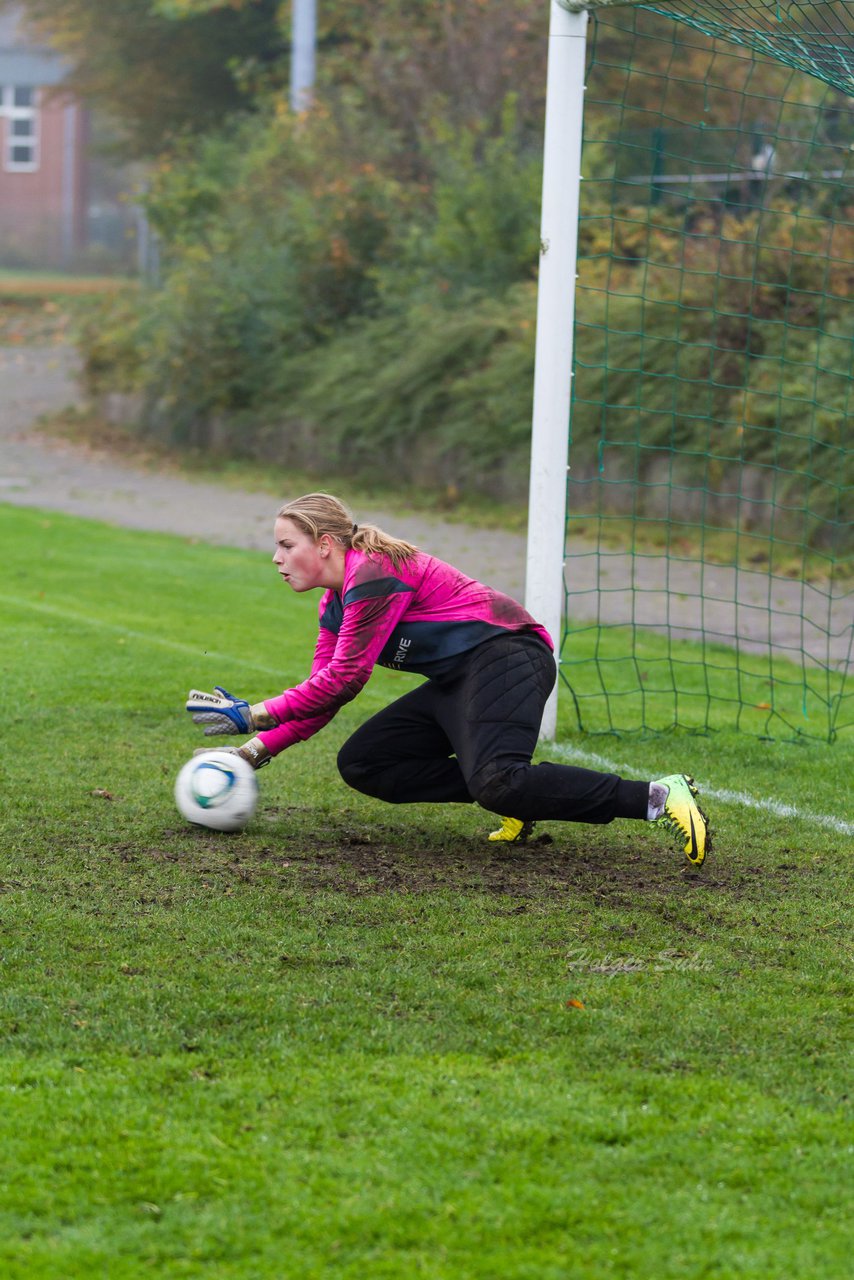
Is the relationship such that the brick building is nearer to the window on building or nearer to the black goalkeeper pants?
the window on building

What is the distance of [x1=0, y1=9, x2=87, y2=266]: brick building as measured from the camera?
4834 cm

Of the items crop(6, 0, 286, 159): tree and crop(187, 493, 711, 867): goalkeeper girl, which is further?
crop(6, 0, 286, 159): tree

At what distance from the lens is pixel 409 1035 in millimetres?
3523

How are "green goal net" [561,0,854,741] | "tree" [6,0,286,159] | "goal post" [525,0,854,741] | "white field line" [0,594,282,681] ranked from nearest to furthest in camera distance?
"goal post" [525,0,854,741] < "green goal net" [561,0,854,741] < "white field line" [0,594,282,681] < "tree" [6,0,286,159]

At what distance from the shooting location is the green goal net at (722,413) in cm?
762

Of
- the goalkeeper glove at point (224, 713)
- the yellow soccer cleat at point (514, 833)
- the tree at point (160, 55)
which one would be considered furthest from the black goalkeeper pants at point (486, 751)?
the tree at point (160, 55)

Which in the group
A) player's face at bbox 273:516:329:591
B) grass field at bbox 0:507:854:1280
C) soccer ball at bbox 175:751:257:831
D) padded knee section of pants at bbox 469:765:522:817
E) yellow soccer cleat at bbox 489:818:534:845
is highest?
player's face at bbox 273:516:329:591

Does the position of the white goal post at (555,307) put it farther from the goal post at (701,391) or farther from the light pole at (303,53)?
the light pole at (303,53)

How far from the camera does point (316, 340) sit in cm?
1847

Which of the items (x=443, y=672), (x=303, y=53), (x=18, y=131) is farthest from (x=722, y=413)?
(x=18, y=131)

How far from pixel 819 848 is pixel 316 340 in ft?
46.7

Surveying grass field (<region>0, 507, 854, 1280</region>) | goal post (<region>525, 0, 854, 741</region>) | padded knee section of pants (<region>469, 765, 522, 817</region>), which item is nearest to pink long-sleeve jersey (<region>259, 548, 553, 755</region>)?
padded knee section of pants (<region>469, 765, 522, 817</region>)

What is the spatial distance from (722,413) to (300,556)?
9388 mm

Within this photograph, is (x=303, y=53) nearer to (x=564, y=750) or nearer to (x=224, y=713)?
(x=564, y=750)
